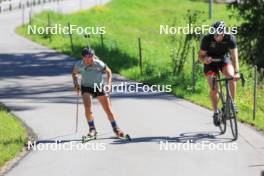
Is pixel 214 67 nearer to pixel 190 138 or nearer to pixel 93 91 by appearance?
pixel 190 138

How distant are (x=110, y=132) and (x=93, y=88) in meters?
1.25

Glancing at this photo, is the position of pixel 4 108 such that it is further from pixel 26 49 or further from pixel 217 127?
pixel 26 49

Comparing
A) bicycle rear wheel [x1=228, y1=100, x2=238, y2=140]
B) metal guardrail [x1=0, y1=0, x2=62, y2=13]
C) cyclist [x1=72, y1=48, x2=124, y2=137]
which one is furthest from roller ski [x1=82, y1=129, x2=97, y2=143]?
metal guardrail [x1=0, y1=0, x2=62, y2=13]

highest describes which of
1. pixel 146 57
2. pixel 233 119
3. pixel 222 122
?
pixel 146 57

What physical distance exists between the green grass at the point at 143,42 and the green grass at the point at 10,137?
440 cm

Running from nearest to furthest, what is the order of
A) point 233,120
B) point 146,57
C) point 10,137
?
point 233,120, point 10,137, point 146,57

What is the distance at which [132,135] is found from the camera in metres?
13.9

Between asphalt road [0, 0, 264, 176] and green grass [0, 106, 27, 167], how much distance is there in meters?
0.26

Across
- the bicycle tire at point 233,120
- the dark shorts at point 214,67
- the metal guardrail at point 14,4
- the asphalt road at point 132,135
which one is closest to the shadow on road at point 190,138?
the asphalt road at point 132,135

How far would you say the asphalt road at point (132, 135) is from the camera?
11.3 metres

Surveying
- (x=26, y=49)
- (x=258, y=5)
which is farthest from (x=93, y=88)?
(x=26, y=49)

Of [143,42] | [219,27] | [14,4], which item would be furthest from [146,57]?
[14,4]

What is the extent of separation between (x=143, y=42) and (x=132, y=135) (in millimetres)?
29509

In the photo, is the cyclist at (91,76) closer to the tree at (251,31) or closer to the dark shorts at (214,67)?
the dark shorts at (214,67)
